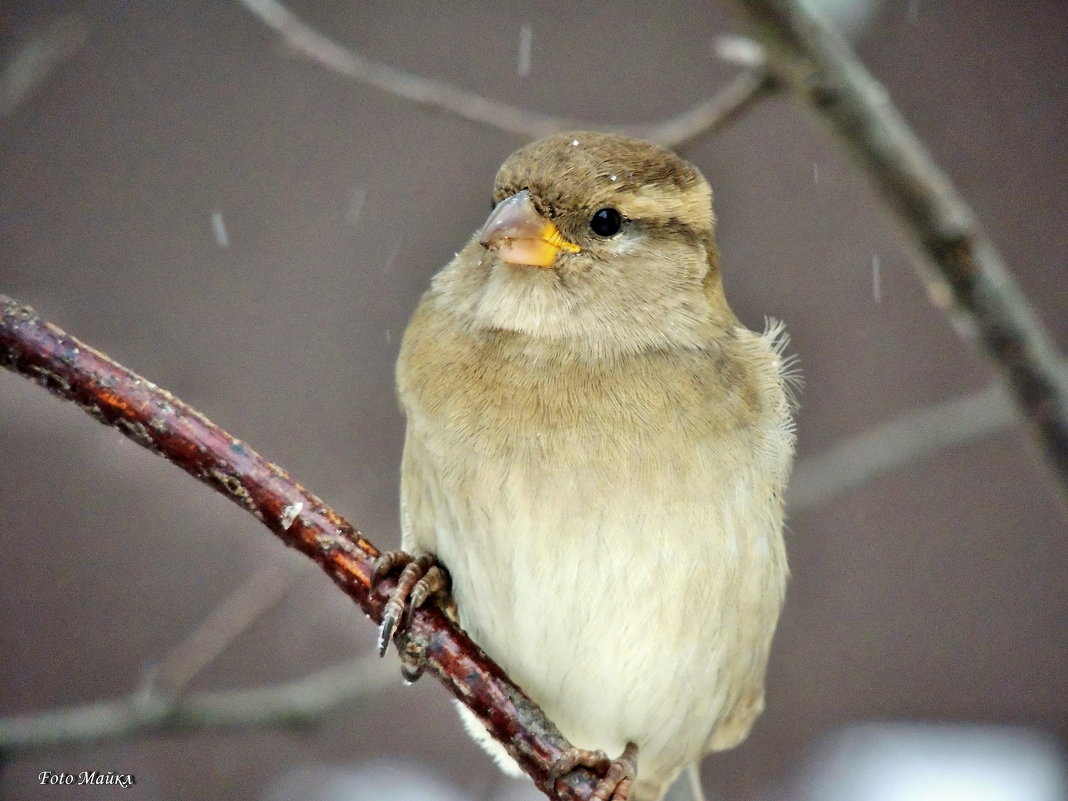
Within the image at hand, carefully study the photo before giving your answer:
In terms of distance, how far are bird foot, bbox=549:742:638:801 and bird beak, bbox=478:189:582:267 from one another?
896 mm

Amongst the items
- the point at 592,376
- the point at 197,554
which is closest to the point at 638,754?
the point at 592,376

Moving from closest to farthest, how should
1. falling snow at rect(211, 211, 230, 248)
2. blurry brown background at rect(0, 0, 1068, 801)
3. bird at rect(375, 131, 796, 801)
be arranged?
bird at rect(375, 131, 796, 801) → blurry brown background at rect(0, 0, 1068, 801) → falling snow at rect(211, 211, 230, 248)

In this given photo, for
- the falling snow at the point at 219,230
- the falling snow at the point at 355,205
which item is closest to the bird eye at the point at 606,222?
the falling snow at the point at 355,205

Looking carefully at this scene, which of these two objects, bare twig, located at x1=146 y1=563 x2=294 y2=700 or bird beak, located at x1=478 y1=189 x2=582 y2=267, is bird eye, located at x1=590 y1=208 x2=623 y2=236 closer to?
bird beak, located at x1=478 y1=189 x2=582 y2=267

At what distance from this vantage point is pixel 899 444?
314 centimetres

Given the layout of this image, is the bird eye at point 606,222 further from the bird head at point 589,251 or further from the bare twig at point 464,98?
the bare twig at point 464,98

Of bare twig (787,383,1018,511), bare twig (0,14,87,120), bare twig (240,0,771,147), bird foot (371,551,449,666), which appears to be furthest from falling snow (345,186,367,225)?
bird foot (371,551,449,666)

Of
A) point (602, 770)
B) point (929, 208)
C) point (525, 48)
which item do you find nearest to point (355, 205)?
point (525, 48)

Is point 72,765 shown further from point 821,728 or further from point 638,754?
point 821,728

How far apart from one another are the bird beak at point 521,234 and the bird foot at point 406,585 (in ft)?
1.93

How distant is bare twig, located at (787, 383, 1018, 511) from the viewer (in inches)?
120

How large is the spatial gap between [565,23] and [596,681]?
264cm

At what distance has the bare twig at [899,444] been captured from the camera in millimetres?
3047

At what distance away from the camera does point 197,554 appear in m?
3.53
